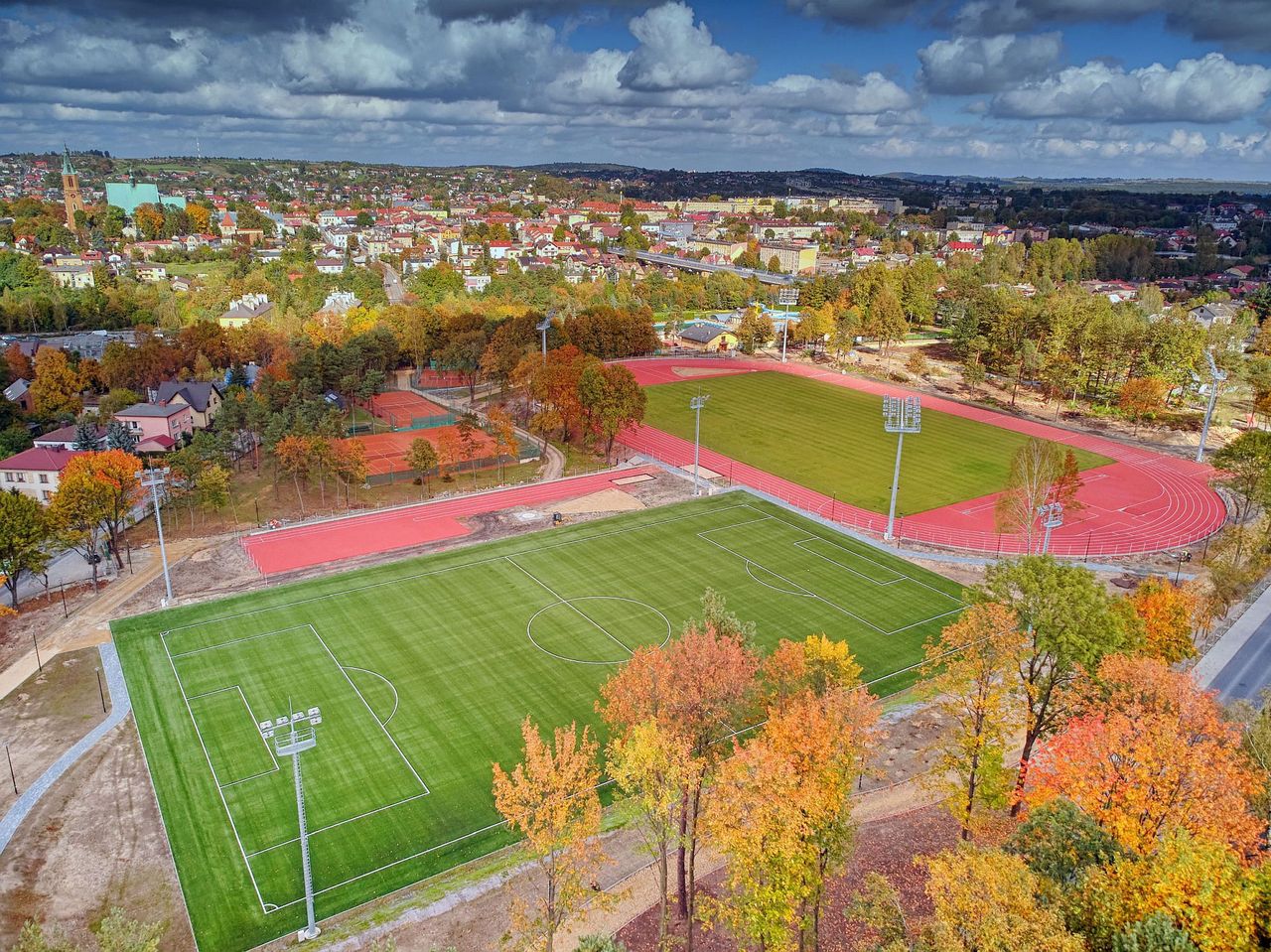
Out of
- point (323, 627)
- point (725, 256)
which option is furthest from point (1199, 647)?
point (725, 256)

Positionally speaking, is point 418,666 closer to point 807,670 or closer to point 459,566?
point 459,566

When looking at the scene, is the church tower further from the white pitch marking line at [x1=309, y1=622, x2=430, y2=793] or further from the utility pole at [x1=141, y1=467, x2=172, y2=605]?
the white pitch marking line at [x1=309, y1=622, x2=430, y2=793]

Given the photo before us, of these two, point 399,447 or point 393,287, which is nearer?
point 399,447

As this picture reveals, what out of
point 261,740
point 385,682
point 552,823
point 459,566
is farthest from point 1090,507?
point 261,740

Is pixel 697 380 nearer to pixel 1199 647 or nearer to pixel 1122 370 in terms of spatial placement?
pixel 1122 370

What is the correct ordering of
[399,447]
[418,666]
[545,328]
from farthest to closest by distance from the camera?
[545,328] < [399,447] < [418,666]

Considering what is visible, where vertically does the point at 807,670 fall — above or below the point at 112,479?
above

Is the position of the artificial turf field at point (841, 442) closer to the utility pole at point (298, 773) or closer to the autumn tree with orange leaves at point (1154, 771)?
the autumn tree with orange leaves at point (1154, 771)
